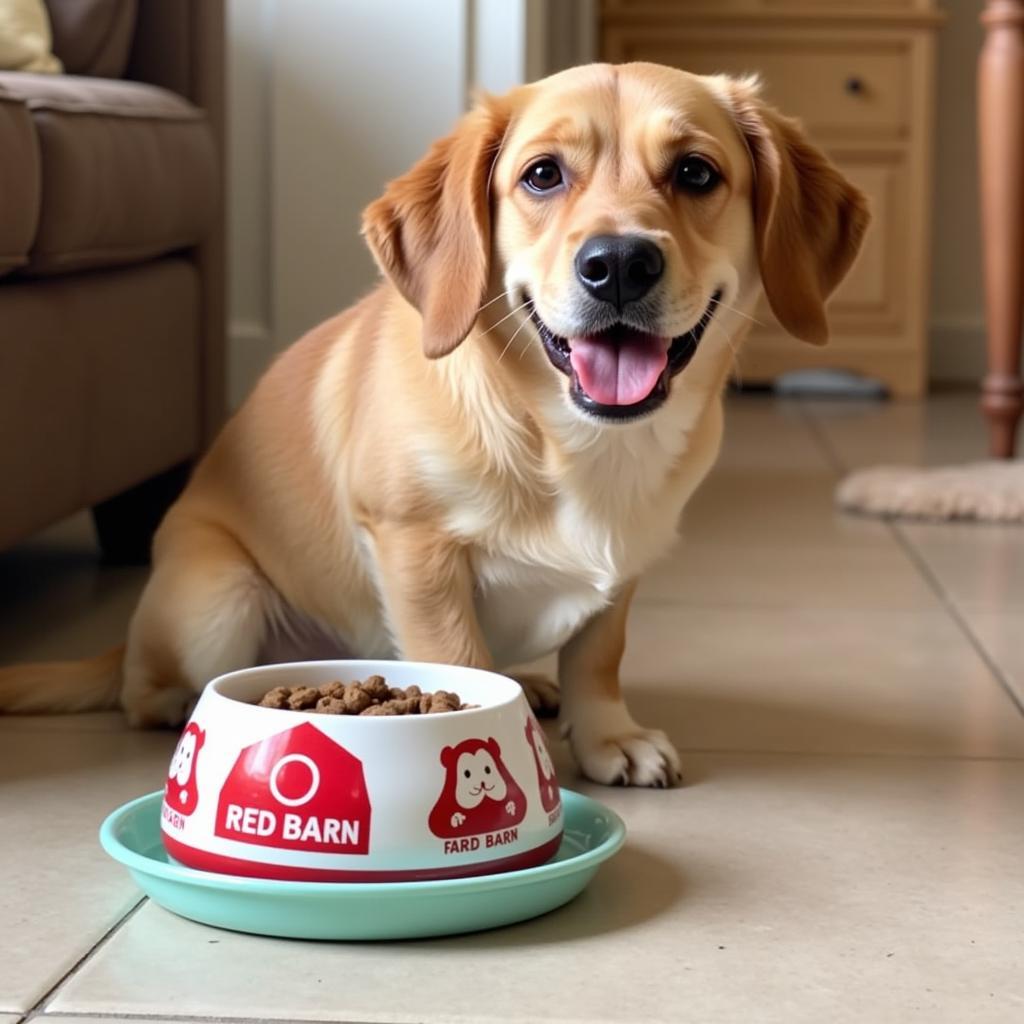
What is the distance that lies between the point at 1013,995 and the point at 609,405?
0.55 m

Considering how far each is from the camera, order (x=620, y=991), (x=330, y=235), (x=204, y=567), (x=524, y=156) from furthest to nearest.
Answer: (x=330, y=235) → (x=204, y=567) → (x=524, y=156) → (x=620, y=991)

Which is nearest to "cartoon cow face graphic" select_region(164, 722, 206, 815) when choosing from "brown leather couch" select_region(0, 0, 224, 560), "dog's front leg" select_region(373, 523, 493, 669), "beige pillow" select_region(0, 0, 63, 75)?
"dog's front leg" select_region(373, 523, 493, 669)

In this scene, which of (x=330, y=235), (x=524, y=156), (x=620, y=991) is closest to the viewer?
(x=620, y=991)

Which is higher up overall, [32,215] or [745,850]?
[32,215]

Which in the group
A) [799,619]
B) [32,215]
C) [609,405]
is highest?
[32,215]

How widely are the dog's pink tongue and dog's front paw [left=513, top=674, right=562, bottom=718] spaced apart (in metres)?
0.44

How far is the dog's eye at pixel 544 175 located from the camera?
4.45ft

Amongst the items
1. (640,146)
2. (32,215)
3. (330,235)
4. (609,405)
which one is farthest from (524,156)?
(330,235)

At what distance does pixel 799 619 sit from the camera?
2.07m

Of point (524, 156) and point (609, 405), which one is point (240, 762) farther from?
point (524, 156)

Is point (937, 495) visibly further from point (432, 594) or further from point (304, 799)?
point (304, 799)

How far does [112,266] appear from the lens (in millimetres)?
2076

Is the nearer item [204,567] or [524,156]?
[524,156]

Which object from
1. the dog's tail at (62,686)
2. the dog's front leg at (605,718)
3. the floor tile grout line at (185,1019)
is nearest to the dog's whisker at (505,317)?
the dog's front leg at (605,718)
